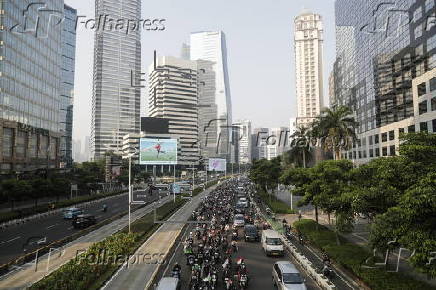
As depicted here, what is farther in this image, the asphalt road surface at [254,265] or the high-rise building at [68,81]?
the high-rise building at [68,81]

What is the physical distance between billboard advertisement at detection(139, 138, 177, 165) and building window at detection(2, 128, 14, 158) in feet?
105

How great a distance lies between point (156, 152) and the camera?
52.7 m

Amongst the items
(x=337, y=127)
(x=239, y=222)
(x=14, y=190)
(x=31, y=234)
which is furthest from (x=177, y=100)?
(x=31, y=234)

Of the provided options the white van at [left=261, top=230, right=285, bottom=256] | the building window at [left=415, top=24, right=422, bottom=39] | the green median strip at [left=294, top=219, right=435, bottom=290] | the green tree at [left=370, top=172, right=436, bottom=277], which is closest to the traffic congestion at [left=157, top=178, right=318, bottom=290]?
the white van at [left=261, top=230, right=285, bottom=256]

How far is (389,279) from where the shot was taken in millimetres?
19250

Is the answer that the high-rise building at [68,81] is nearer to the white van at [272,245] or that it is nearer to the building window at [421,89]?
the building window at [421,89]

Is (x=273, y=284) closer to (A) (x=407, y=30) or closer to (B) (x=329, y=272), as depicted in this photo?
(B) (x=329, y=272)

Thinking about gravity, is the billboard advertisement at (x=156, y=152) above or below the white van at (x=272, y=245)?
above

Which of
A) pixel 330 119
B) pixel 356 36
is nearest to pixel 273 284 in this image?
pixel 330 119

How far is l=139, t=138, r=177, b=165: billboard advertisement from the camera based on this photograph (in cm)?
5184

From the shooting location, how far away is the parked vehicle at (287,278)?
61.6 feet

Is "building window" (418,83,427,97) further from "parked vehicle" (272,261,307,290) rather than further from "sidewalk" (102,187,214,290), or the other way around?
"parked vehicle" (272,261,307,290)

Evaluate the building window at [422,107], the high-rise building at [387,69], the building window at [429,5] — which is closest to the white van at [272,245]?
the high-rise building at [387,69]

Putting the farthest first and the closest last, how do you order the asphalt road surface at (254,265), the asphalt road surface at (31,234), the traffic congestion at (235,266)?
the asphalt road surface at (31,234), the asphalt road surface at (254,265), the traffic congestion at (235,266)
